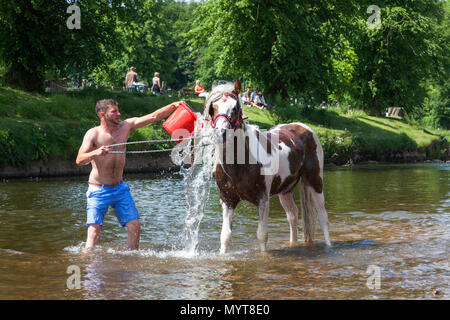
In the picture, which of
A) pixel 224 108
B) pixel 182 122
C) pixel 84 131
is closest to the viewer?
pixel 224 108

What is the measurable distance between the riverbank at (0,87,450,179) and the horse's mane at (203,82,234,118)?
49.6 ft

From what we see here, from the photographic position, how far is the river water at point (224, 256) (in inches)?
287

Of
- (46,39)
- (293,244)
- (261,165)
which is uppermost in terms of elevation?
(46,39)

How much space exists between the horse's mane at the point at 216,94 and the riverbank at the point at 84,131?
1512 cm

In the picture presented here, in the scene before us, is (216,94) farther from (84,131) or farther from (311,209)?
(84,131)

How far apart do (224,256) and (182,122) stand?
2110mm

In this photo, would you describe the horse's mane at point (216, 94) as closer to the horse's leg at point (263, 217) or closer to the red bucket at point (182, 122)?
the red bucket at point (182, 122)

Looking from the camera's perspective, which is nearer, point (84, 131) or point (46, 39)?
point (84, 131)

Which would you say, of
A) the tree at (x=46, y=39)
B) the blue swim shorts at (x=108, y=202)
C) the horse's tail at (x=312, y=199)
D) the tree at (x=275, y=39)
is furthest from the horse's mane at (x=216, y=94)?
the tree at (x=275, y=39)

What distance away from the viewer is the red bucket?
8977 millimetres

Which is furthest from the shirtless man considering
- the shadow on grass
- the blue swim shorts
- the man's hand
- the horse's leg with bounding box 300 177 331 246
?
the shadow on grass

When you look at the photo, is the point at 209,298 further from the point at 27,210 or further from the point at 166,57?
the point at 166,57

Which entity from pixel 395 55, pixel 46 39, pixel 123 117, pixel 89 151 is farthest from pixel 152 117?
pixel 395 55

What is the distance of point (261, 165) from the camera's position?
9.05 meters
